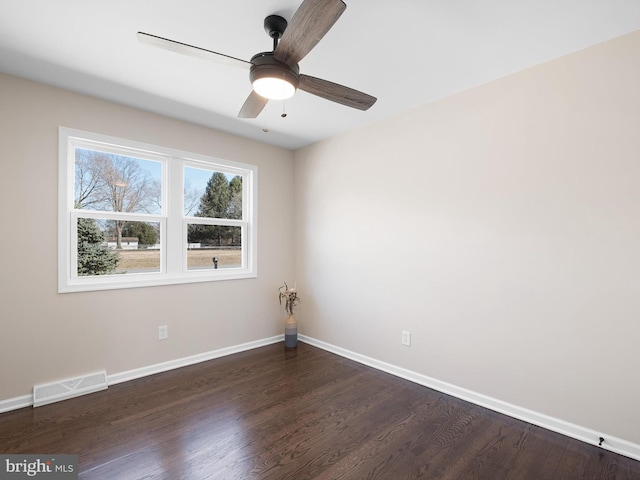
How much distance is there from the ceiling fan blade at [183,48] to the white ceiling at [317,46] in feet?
0.88

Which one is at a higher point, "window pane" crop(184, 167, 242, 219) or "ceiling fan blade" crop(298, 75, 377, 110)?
"ceiling fan blade" crop(298, 75, 377, 110)

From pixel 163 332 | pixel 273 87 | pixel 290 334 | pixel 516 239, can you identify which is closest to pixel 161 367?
pixel 163 332

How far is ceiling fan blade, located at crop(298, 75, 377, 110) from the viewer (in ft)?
6.20

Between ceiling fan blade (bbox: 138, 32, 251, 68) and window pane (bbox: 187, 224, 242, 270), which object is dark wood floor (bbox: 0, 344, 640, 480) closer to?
window pane (bbox: 187, 224, 242, 270)

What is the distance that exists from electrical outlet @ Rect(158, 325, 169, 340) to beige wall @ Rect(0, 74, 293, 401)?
0.04 metres

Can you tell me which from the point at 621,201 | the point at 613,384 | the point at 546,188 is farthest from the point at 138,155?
the point at 613,384

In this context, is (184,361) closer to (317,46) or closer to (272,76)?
(272,76)

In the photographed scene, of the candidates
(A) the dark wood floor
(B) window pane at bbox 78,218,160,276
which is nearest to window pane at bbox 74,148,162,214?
(B) window pane at bbox 78,218,160,276

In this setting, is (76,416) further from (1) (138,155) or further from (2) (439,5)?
(2) (439,5)

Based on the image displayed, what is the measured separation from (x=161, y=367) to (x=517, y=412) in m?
3.11

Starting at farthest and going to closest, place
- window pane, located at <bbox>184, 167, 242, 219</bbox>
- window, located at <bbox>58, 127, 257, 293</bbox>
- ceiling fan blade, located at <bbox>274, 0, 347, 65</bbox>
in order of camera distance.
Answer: window pane, located at <bbox>184, 167, 242, 219</bbox>
window, located at <bbox>58, 127, 257, 293</bbox>
ceiling fan blade, located at <bbox>274, 0, 347, 65</bbox>

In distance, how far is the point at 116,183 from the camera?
120 inches

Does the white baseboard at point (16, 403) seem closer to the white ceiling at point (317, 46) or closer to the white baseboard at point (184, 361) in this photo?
the white baseboard at point (184, 361)

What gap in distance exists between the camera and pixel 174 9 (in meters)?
1.76
